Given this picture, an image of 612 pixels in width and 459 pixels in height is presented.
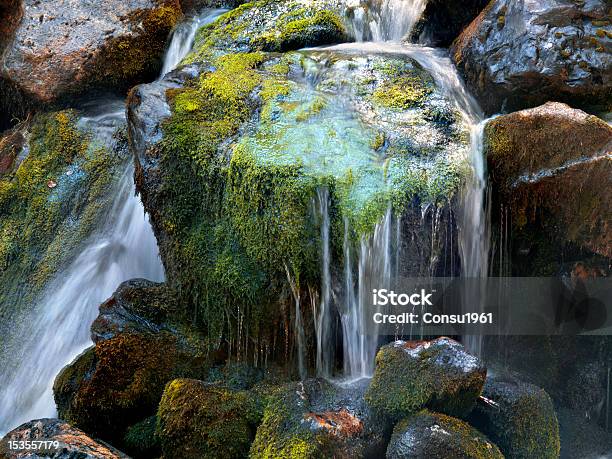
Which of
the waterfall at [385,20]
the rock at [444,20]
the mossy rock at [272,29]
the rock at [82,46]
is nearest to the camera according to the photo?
the mossy rock at [272,29]

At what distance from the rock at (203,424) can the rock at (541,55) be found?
3.09 meters

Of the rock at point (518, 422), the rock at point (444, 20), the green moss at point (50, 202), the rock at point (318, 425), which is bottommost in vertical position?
the rock at point (518, 422)

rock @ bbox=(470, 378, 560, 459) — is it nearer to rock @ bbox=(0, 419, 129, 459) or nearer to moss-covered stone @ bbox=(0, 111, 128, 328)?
rock @ bbox=(0, 419, 129, 459)

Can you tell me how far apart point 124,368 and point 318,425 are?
1570 mm

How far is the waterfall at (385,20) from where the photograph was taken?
707cm

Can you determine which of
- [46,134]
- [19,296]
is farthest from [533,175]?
[46,134]

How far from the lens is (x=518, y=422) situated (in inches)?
159

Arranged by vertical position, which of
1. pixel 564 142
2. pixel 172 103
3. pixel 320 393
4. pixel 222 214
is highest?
pixel 172 103

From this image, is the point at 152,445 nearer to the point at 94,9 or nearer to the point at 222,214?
the point at 222,214

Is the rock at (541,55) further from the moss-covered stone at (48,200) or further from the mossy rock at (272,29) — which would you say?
the moss-covered stone at (48,200)

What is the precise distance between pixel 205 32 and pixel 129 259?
263 centimetres

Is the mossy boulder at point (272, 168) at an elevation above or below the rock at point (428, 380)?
above

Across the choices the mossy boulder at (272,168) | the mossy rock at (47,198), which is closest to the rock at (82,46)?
the mossy rock at (47,198)

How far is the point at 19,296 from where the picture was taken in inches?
246
